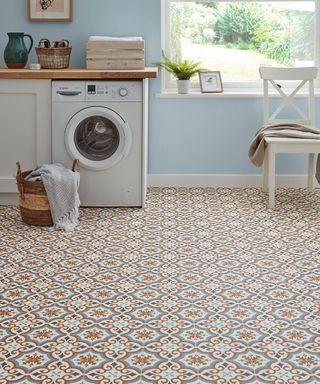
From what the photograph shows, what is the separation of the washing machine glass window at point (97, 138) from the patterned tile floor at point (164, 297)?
38 cm

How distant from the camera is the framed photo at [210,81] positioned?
5594mm

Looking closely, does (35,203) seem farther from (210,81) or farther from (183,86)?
(210,81)

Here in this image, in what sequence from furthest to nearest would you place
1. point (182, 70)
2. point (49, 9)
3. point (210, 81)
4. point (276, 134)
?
1. point (210, 81)
2. point (182, 70)
3. point (49, 9)
4. point (276, 134)

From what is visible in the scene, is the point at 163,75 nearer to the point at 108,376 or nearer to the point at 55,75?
the point at 55,75

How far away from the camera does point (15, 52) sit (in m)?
5.14

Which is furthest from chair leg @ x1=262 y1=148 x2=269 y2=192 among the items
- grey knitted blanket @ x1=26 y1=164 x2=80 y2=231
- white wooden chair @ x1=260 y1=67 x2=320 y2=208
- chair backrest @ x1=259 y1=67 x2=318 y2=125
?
grey knitted blanket @ x1=26 y1=164 x2=80 y2=231

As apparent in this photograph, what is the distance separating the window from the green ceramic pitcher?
3.60ft

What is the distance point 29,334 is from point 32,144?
2.23 metres

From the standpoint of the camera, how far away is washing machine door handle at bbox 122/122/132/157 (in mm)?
4852

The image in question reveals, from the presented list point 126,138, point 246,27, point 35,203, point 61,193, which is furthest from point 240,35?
point 35,203

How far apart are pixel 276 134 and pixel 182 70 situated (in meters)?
0.92

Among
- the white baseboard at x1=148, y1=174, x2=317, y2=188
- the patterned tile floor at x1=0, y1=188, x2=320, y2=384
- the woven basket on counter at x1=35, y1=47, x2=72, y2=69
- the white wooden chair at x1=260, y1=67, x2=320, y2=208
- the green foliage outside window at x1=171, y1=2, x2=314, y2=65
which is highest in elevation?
the green foliage outside window at x1=171, y1=2, x2=314, y2=65

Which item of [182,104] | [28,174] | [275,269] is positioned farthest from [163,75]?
[275,269]

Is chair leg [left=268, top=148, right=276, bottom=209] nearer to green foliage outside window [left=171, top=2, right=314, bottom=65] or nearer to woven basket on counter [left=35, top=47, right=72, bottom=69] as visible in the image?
green foliage outside window [left=171, top=2, right=314, bottom=65]
